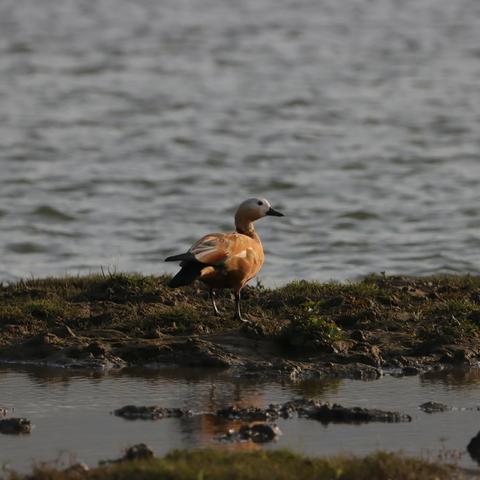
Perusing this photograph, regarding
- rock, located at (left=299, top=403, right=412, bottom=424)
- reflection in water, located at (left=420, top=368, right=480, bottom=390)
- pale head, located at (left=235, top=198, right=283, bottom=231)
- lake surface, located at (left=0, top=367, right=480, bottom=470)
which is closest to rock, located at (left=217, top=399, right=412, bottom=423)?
rock, located at (left=299, top=403, right=412, bottom=424)

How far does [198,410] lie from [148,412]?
1.30 feet

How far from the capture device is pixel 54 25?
4431 centimetres

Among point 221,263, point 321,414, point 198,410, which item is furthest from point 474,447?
point 221,263

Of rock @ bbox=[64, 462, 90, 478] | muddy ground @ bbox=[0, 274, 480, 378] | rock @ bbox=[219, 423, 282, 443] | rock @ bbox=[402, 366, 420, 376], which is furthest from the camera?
muddy ground @ bbox=[0, 274, 480, 378]

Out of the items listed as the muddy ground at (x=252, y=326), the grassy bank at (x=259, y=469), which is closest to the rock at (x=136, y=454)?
the grassy bank at (x=259, y=469)

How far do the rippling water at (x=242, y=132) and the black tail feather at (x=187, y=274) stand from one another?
595 cm

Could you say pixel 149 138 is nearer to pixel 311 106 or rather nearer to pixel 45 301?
pixel 311 106

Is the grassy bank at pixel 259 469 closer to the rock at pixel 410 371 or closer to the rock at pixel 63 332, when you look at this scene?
the rock at pixel 410 371

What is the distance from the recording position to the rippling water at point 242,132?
2214 centimetres

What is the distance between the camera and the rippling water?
22141 millimetres

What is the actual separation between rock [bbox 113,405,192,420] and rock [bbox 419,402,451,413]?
5.63 ft

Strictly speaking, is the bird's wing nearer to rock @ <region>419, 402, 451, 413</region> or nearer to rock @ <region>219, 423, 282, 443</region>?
rock @ <region>419, 402, 451, 413</region>

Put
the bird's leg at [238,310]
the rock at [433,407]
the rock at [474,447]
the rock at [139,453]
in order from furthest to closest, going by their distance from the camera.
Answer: the bird's leg at [238,310] → the rock at [433,407] → the rock at [474,447] → the rock at [139,453]

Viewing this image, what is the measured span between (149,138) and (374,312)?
59.1ft
